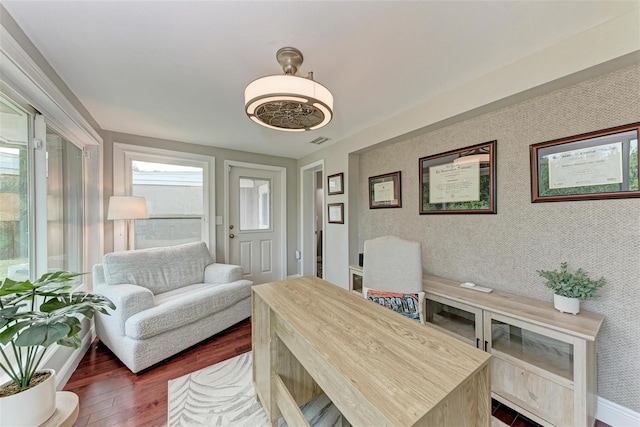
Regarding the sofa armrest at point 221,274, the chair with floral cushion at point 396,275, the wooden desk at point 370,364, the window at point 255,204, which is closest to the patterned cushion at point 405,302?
the chair with floral cushion at point 396,275

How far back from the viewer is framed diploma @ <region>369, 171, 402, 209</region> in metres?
2.62

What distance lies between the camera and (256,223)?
396 centimetres

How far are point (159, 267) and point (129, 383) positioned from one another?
1.13m

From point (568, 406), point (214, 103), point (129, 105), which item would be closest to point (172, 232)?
point (129, 105)

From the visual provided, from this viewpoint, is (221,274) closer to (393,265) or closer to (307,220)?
(307,220)

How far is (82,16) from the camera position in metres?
1.21

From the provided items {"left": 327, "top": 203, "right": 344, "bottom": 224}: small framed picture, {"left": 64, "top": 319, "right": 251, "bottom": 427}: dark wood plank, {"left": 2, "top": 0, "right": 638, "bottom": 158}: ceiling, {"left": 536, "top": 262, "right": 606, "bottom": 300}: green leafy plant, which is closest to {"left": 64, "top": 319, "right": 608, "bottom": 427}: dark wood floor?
{"left": 64, "top": 319, "right": 251, "bottom": 427}: dark wood plank

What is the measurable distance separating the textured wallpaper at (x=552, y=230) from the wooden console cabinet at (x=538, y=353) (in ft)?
0.41

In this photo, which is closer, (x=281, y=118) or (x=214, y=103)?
(x=281, y=118)

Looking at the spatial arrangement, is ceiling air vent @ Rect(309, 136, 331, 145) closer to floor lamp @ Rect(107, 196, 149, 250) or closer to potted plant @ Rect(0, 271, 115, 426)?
floor lamp @ Rect(107, 196, 149, 250)

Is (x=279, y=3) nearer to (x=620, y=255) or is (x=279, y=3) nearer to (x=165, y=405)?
(x=620, y=255)

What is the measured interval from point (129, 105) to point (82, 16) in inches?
43.5

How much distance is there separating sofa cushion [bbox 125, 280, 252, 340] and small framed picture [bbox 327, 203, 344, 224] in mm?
1391

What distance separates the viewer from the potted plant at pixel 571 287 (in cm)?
134
